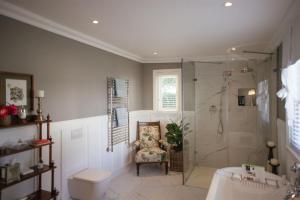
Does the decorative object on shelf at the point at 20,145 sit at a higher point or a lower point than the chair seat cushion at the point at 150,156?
higher

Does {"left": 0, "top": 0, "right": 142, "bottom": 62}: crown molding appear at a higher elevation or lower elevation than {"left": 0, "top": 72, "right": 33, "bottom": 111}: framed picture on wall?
higher

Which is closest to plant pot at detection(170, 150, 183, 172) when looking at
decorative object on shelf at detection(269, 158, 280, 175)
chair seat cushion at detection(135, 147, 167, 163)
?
chair seat cushion at detection(135, 147, 167, 163)

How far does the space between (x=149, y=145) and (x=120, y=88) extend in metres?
1.48

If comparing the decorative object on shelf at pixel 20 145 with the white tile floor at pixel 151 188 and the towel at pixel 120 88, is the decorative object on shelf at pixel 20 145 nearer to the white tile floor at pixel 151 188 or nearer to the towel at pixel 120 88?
the white tile floor at pixel 151 188

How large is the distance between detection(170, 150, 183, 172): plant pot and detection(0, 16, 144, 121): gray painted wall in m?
1.82

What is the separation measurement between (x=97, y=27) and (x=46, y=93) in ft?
3.62

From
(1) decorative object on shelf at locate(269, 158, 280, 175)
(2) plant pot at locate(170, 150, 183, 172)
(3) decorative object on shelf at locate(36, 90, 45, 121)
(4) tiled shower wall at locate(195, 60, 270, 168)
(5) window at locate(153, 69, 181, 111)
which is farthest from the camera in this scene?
(5) window at locate(153, 69, 181, 111)

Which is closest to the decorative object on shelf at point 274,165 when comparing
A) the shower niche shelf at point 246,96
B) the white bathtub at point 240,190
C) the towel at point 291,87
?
the white bathtub at point 240,190

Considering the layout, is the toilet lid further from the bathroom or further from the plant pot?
the plant pot

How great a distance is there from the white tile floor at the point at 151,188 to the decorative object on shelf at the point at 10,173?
5.10 feet

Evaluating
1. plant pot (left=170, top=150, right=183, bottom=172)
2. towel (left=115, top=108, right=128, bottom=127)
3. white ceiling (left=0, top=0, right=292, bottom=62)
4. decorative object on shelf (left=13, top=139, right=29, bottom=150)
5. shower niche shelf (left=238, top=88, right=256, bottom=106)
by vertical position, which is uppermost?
white ceiling (left=0, top=0, right=292, bottom=62)

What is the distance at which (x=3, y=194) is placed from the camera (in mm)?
2145

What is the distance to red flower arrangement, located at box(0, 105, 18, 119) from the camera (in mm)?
2029

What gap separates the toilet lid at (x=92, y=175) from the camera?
2.84m
